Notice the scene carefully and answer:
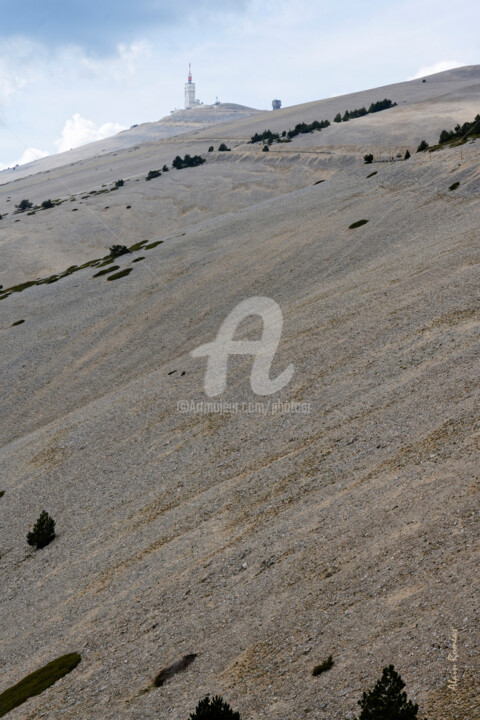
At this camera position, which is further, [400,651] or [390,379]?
[390,379]

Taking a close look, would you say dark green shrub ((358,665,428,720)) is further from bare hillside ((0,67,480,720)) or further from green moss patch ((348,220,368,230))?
green moss patch ((348,220,368,230))

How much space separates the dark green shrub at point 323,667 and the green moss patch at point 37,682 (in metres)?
7.80

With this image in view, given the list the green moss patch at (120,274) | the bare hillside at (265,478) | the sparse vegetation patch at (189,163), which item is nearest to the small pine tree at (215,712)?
the bare hillside at (265,478)

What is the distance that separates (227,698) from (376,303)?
991 inches

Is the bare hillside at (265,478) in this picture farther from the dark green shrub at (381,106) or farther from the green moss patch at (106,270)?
the dark green shrub at (381,106)

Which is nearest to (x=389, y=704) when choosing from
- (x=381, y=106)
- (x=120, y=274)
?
(x=120, y=274)

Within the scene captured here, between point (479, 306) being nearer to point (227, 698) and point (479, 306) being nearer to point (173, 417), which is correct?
point (173, 417)

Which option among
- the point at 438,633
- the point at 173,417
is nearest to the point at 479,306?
the point at 173,417

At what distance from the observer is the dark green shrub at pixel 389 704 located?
412 inches

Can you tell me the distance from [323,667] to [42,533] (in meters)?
15.7

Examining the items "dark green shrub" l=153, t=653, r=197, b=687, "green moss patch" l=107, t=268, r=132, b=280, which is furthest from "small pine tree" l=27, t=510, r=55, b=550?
"green moss patch" l=107, t=268, r=132, b=280

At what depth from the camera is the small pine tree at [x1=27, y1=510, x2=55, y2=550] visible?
79.9ft

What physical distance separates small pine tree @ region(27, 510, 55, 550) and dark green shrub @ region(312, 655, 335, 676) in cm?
1517

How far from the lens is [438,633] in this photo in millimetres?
12516
